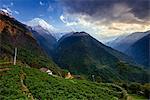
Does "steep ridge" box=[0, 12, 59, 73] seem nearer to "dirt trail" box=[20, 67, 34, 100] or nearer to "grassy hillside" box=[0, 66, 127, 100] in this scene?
"grassy hillside" box=[0, 66, 127, 100]

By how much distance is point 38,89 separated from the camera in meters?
31.1

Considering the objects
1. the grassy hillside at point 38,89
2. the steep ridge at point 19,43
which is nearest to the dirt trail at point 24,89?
the grassy hillside at point 38,89

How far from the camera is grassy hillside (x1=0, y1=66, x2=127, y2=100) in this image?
96.0 ft

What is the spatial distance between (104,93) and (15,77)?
10438mm

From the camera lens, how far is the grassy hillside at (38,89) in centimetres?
2927

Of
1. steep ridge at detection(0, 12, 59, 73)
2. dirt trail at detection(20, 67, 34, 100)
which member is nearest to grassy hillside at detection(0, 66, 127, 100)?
dirt trail at detection(20, 67, 34, 100)

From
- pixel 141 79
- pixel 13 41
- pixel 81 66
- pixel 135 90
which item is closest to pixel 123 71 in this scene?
pixel 141 79

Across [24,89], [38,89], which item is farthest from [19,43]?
[38,89]

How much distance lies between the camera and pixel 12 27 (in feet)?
435

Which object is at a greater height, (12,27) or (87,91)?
(12,27)

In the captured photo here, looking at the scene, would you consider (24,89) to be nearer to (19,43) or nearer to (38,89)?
(38,89)

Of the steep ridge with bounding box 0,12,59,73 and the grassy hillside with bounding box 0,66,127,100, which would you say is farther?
the steep ridge with bounding box 0,12,59,73

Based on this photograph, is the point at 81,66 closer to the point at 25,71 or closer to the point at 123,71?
the point at 123,71

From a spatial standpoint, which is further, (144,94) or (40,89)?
(144,94)
